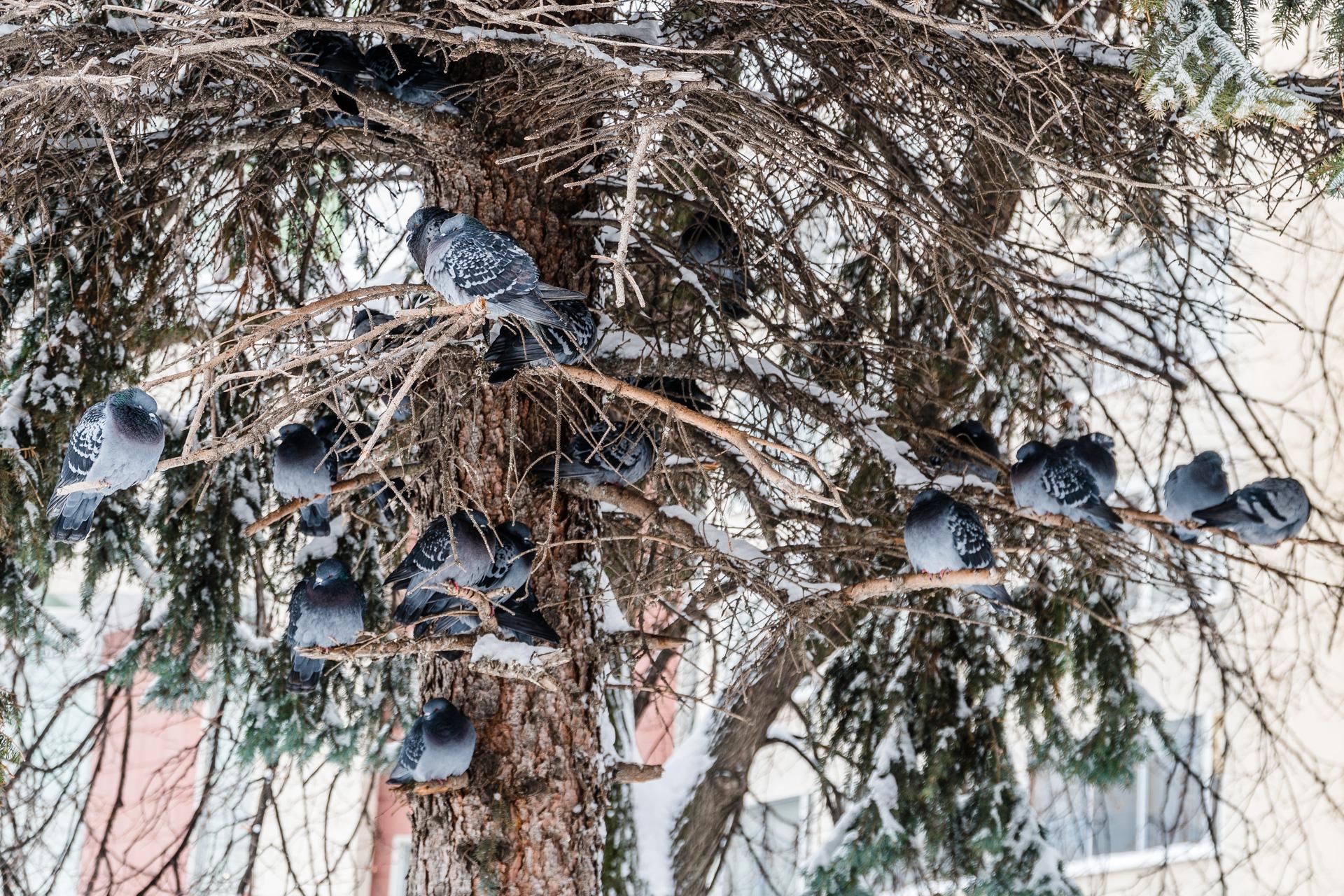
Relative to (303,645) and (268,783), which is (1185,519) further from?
(268,783)

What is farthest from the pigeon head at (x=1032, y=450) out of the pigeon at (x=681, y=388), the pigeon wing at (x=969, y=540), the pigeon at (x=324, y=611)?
the pigeon at (x=324, y=611)

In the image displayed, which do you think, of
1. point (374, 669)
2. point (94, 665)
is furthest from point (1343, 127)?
point (94, 665)

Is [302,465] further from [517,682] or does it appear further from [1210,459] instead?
[1210,459]

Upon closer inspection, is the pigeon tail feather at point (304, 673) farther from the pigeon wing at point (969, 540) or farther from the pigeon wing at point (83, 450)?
the pigeon wing at point (969, 540)

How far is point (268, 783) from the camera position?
→ 3789mm

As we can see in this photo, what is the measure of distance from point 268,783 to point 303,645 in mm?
1147

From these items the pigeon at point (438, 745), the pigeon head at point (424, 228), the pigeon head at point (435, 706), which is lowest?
the pigeon at point (438, 745)

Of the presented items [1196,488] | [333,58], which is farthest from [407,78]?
[1196,488]

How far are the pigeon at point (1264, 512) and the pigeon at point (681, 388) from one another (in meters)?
1.34

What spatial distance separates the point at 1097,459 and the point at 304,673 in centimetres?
206

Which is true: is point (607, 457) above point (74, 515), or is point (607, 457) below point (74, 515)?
above

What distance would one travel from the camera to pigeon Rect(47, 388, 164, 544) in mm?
2223

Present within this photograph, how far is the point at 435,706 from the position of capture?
2.63 m

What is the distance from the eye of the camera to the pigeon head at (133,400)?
7.41 ft
